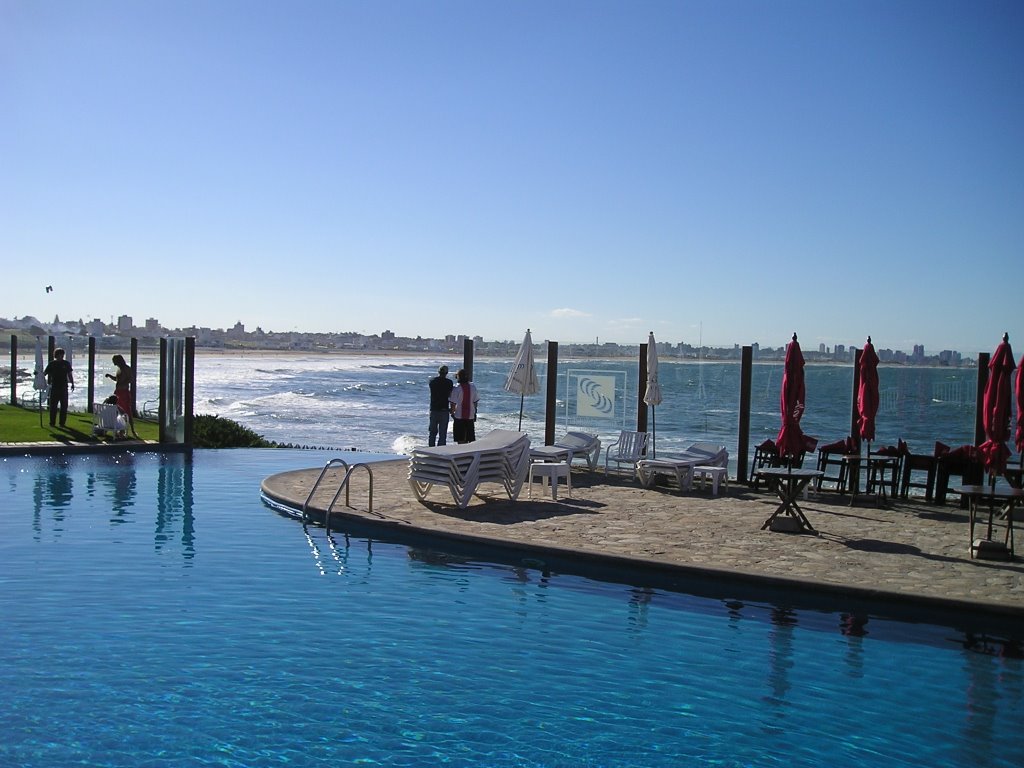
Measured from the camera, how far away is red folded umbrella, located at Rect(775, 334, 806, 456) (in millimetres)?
11758

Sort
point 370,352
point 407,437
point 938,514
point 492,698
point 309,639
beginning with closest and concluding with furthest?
1. point 492,698
2. point 309,639
3. point 938,514
4. point 407,437
5. point 370,352

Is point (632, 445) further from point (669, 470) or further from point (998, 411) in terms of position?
point (998, 411)

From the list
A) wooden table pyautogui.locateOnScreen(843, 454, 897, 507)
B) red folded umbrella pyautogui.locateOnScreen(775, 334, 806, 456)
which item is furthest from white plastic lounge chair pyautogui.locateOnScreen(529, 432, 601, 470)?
wooden table pyautogui.locateOnScreen(843, 454, 897, 507)

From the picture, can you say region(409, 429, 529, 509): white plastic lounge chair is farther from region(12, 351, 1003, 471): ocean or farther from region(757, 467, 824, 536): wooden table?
region(757, 467, 824, 536): wooden table

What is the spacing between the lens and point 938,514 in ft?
40.8

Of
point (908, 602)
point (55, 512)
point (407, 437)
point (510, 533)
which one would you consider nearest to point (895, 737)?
point (908, 602)

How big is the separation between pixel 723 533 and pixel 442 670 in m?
4.81

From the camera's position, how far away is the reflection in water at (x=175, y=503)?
10.5 m

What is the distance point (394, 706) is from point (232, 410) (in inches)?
1739

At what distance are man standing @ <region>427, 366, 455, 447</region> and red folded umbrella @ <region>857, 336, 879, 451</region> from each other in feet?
21.0

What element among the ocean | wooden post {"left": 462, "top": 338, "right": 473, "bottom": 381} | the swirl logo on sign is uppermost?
wooden post {"left": 462, "top": 338, "right": 473, "bottom": 381}

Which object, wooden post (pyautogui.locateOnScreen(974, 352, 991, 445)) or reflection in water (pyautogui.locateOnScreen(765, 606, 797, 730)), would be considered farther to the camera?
wooden post (pyautogui.locateOnScreen(974, 352, 991, 445))

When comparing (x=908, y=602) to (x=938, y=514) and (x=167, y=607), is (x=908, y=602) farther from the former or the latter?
(x=167, y=607)

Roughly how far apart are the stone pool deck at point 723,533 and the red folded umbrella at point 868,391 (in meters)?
1.09
